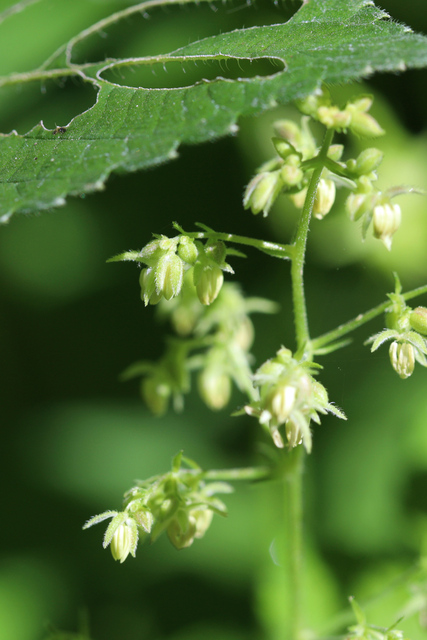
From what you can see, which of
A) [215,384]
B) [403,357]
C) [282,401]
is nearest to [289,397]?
[282,401]

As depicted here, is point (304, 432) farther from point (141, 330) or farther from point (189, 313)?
point (141, 330)

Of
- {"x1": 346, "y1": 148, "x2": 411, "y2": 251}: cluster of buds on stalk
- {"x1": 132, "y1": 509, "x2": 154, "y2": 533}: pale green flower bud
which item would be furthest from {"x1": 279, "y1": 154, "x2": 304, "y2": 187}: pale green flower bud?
{"x1": 132, "y1": 509, "x2": 154, "y2": 533}: pale green flower bud

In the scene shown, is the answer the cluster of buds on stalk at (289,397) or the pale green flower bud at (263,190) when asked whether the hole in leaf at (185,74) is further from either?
the cluster of buds on stalk at (289,397)

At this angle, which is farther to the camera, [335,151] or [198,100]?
[335,151]

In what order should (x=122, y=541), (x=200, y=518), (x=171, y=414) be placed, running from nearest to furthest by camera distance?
(x=122, y=541), (x=200, y=518), (x=171, y=414)

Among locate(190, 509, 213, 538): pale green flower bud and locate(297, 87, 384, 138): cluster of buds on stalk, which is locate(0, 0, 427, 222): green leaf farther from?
locate(190, 509, 213, 538): pale green flower bud

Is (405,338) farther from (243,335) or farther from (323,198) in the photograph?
(243,335)
